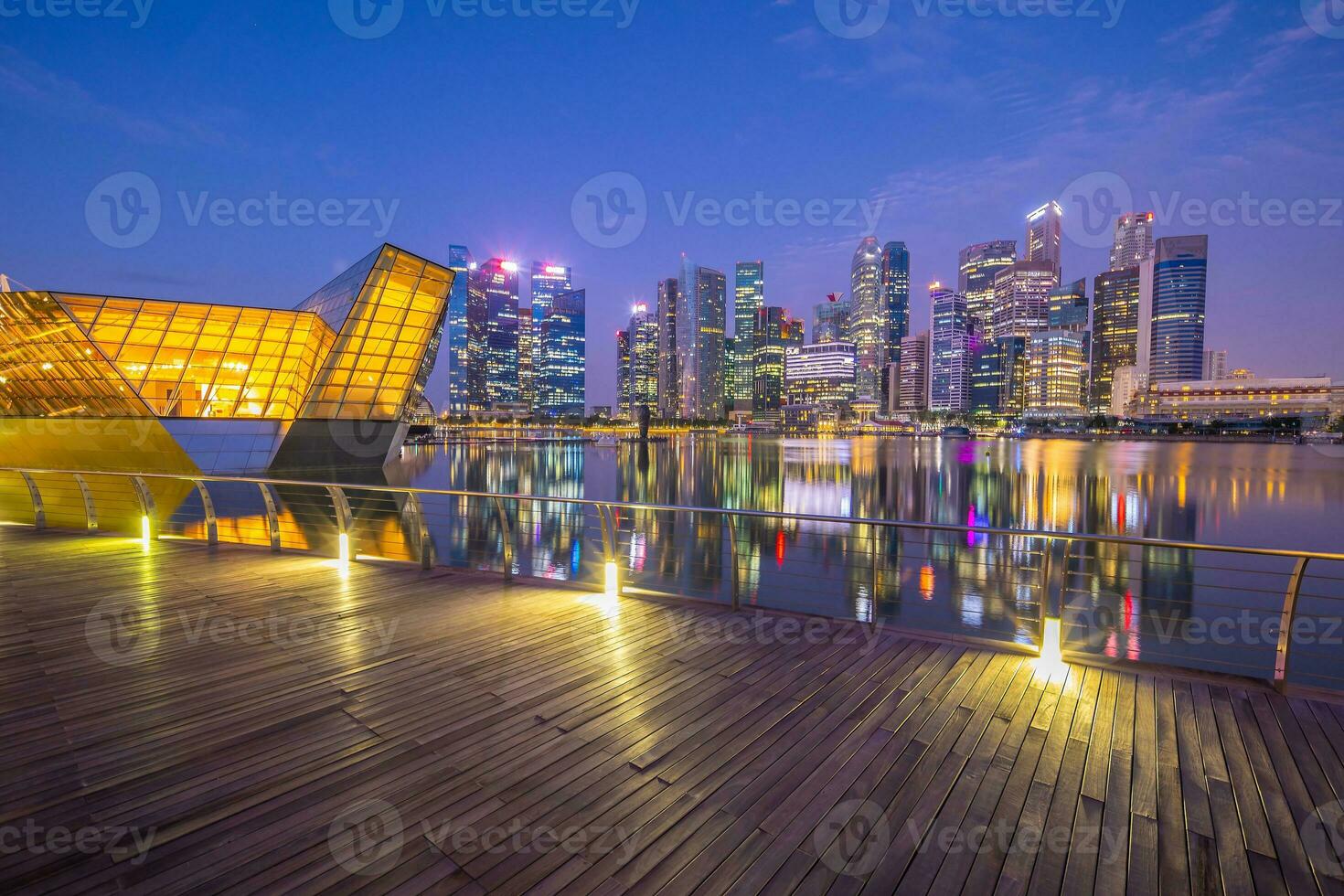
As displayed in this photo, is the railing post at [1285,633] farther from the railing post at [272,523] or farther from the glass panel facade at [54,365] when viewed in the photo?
the glass panel facade at [54,365]

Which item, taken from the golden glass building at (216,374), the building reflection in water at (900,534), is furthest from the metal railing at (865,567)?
the golden glass building at (216,374)

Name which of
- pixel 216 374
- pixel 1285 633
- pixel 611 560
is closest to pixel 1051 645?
pixel 1285 633

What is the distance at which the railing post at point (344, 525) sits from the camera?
783 cm

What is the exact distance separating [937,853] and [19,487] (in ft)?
132

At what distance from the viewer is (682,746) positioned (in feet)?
11.4

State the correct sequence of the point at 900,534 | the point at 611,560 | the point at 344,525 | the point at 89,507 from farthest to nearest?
the point at 900,534 < the point at 89,507 < the point at 344,525 < the point at 611,560

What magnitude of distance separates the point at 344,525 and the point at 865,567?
13.9m

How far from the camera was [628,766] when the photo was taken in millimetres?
3238

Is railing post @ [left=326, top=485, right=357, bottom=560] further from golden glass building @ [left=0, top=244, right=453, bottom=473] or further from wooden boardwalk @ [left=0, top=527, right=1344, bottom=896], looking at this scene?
golden glass building @ [left=0, top=244, right=453, bottom=473]

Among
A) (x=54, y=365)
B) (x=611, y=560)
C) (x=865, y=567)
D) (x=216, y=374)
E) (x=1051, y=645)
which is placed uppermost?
(x=54, y=365)

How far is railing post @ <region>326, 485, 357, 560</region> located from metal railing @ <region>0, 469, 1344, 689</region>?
3 cm

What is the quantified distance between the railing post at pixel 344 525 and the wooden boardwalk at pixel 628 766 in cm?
250

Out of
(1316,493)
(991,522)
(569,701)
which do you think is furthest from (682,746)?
(1316,493)

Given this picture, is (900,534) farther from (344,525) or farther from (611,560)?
(344,525)
